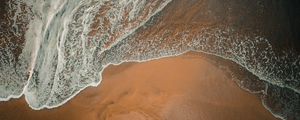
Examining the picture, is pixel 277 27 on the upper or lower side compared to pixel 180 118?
upper

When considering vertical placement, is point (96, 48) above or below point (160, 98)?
above

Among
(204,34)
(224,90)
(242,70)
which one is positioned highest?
(204,34)

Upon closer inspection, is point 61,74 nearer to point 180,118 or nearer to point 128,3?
point 128,3

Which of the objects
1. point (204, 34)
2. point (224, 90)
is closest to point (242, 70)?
point (224, 90)
